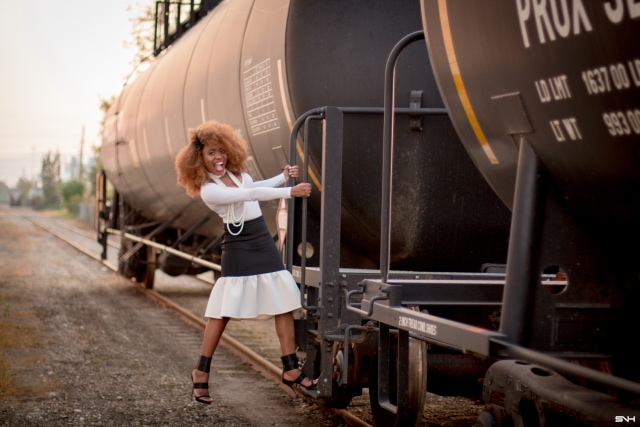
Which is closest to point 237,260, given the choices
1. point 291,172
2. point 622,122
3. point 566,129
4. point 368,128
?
point 291,172

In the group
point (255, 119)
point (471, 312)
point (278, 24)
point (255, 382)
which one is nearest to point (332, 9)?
point (278, 24)

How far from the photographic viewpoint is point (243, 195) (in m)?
5.71

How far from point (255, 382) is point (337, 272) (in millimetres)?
3177

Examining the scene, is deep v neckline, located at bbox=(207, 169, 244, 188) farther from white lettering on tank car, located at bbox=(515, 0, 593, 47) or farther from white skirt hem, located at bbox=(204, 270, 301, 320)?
white lettering on tank car, located at bbox=(515, 0, 593, 47)

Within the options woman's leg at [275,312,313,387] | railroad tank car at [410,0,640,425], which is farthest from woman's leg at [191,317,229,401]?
railroad tank car at [410,0,640,425]

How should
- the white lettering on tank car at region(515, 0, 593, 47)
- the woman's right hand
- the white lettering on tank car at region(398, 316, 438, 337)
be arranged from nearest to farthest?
the white lettering on tank car at region(515, 0, 593, 47)
the white lettering on tank car at region(398, 316, 438, 337)
the woman's right hand

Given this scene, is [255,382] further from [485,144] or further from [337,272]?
[485,144]

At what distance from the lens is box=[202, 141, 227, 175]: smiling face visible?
5883 millimetres

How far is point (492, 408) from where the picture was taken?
382cm

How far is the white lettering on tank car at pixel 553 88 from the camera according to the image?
3.07 m

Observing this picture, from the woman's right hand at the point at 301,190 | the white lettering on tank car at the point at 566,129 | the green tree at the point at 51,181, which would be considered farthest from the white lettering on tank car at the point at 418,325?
the green tree at the point at 51,181

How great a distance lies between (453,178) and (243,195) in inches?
50.6

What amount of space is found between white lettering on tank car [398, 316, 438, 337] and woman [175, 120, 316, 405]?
77.6 inches

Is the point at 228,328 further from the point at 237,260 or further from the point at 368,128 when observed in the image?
the point at 368,128
